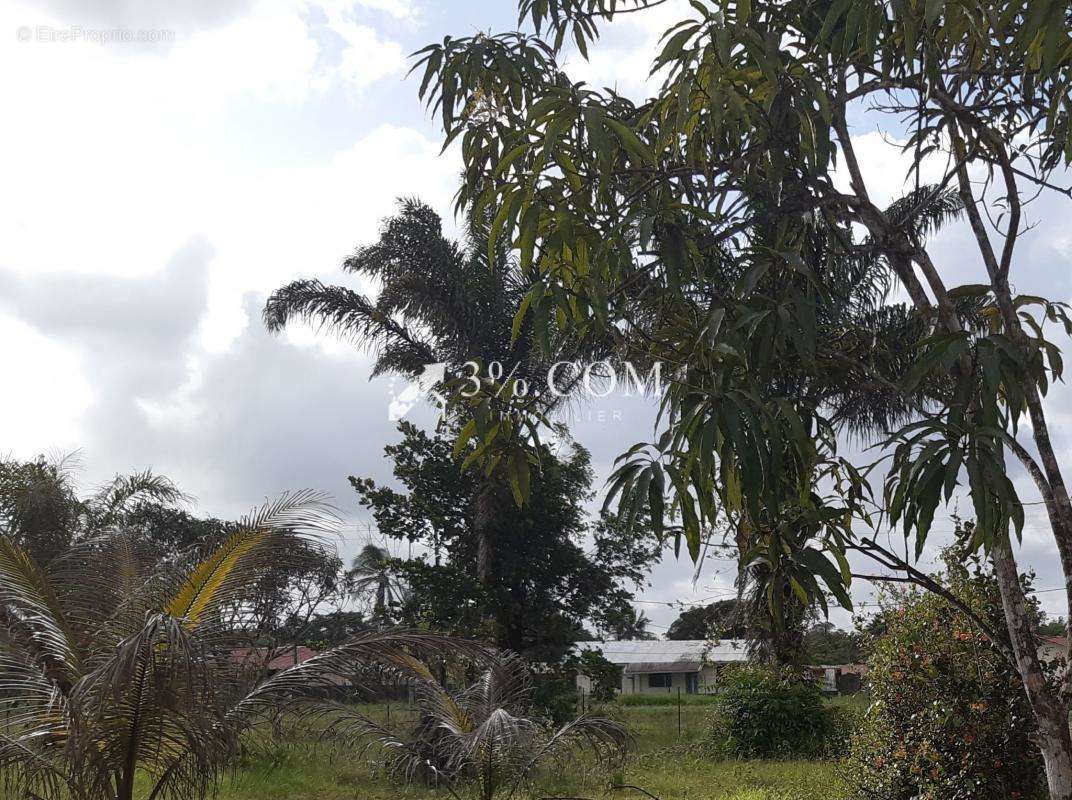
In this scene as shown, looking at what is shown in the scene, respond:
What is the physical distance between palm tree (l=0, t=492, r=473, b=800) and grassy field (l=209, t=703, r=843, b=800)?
3.18 metres

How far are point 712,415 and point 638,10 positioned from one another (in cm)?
249

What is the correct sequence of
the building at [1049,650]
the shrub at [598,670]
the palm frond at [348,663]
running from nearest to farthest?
1. the palm frond at [348,663]
2. the building at [1049,650]
3. the shrub at [598,670]

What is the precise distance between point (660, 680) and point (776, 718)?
26645 mm

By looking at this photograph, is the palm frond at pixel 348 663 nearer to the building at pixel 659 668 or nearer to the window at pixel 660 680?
the building at pixel 659 668

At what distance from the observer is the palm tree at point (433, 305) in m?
14.9

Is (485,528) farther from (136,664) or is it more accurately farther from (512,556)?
(136,664)

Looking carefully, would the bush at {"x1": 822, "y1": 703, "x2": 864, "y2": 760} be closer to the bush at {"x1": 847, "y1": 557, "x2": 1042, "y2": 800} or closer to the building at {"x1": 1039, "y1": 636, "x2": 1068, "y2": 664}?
the building at {"x1": 1039, "y1": 636, "x2": 1068, "y2": 664}

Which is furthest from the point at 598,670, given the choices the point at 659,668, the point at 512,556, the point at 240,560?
the point at 659,668

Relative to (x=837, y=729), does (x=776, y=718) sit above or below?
above

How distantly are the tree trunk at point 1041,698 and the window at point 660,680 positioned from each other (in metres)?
36.7

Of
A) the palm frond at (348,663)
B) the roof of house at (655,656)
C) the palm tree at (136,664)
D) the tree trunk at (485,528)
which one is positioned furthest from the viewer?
the roof of house at (655,656)

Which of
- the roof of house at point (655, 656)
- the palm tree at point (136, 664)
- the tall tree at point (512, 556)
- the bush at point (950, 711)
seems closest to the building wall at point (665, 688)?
the roof of house at point (655, 656)

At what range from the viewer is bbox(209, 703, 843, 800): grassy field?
10094 millimetres

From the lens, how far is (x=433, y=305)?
1496cm
